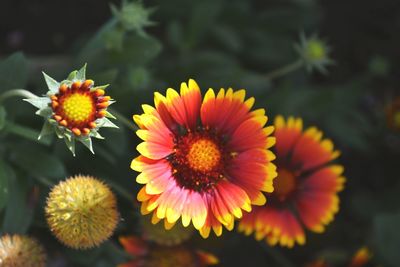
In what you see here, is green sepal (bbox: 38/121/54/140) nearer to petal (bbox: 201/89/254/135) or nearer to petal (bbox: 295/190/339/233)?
petal (bbox: 201/89/254/135)

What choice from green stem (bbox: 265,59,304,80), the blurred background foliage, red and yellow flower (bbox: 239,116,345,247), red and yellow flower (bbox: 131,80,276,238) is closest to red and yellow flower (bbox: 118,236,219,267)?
the blurred background foliage

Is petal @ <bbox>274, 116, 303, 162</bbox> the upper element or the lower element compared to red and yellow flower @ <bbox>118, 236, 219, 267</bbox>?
upper

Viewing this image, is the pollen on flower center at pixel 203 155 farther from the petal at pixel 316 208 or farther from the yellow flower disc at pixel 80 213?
the petal at pixel 316 208

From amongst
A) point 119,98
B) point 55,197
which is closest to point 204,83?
point 119,98

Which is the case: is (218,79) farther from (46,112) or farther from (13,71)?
(46,112)

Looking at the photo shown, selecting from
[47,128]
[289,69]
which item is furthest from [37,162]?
[289,69]

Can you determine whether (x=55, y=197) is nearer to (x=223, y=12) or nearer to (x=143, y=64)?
(x=143, y=64)
